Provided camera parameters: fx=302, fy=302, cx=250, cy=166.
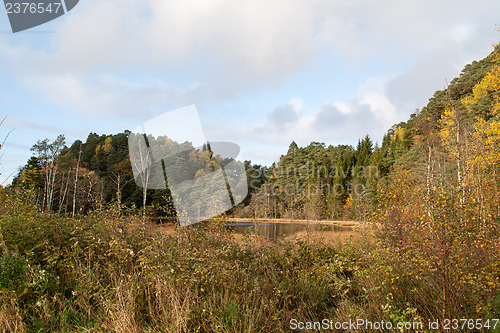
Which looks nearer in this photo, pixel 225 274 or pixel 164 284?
pixel 164 284

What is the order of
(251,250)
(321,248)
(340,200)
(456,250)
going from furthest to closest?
(340,200) < (321,248) < (251,250) < (456,250)

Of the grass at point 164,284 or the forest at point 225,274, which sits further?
the grass at point 164,284

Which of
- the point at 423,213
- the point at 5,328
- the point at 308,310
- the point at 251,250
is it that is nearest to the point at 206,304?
the point at 308,310

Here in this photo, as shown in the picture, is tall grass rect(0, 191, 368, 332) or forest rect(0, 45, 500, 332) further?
tall grass rect(0, 191, 368, 332)

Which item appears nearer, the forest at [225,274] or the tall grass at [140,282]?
the forest at [225,274]

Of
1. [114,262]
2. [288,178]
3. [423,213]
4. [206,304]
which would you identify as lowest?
[206,304]

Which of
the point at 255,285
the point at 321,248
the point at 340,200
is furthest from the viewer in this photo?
the point at 340,200

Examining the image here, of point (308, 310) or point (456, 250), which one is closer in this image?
point (456, 250)

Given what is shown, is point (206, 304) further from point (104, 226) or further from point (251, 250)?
point (104, 226)

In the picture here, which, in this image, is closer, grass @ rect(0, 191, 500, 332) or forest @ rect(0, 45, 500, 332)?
forest @ rect(0, 45, 500, 332)

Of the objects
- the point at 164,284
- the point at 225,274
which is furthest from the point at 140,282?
the point at 225,274

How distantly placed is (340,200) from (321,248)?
109ft

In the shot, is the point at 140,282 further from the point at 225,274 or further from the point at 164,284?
the point at 225,274

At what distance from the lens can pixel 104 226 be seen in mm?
4230
